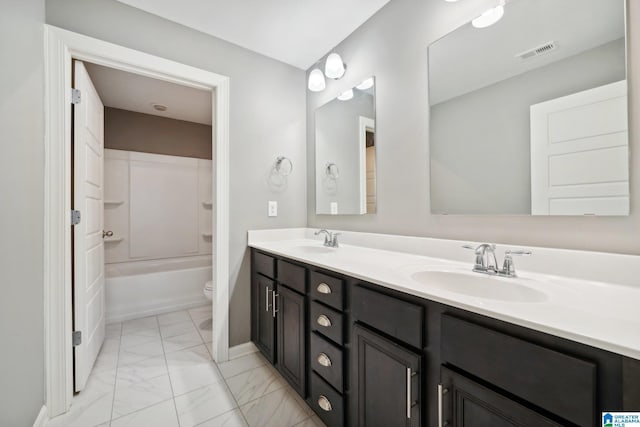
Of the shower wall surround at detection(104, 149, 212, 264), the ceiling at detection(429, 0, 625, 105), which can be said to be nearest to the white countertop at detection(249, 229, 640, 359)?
the ceiling at detection(429, 0, 625, 105)

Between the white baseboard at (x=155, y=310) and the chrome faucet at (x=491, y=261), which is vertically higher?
the chrome faucet at (x=491, y=261)

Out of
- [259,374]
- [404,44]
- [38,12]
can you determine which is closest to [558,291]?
[404,44]

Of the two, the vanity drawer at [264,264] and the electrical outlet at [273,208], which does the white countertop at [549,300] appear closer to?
the vanity drawer at [264,264]

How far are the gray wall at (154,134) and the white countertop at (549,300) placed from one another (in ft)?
9.68

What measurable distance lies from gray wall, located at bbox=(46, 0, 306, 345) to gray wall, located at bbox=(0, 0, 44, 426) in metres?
0.37

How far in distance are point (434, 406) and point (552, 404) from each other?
333 mm

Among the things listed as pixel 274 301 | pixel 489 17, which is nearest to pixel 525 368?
pixel 274 301

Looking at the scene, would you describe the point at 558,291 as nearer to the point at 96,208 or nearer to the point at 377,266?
the point at 377,266

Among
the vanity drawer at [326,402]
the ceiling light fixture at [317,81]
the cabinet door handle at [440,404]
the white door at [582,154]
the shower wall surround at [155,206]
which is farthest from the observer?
the shower wall surround at [155,206]

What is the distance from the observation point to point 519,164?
43.5 inches

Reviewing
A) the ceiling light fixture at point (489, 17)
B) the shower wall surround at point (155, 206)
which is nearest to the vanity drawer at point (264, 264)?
the ceiling light fixture at point (489, 17)

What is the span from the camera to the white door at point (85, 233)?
1526 mm

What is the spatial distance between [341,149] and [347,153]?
0.08 m

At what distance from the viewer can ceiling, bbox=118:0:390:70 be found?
1622 mm
